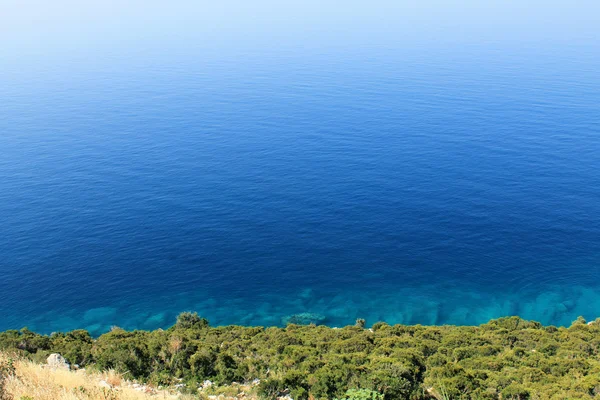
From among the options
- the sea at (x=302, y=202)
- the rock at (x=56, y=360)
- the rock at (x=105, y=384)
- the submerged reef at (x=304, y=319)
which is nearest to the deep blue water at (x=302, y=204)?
the sea at (x=302, y=202)

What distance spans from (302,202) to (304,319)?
22526 millimetres

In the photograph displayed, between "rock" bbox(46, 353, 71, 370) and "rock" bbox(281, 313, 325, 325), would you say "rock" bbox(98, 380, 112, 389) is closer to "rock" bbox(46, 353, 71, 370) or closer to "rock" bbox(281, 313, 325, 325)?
"rock" bbox(46, 353, 71, 370)

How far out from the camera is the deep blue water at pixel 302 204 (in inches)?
1857

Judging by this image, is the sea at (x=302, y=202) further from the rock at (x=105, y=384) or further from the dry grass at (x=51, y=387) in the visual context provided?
the dry grass at (x=51, y=387)

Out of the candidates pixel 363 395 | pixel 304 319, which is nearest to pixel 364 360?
pixel 363 395

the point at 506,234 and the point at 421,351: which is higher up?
the point at 506,234

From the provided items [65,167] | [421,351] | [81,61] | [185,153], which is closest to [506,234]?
[421,351]

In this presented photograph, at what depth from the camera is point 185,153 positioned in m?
78.8

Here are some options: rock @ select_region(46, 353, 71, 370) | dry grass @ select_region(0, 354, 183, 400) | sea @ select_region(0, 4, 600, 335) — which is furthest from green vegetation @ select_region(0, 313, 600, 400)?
sea @ select_region(0, 4, 600, 335)

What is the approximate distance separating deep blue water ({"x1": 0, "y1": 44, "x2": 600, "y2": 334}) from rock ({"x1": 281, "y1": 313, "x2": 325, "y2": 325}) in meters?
0.97

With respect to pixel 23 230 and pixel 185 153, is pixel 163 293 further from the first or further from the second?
pixel 185 153

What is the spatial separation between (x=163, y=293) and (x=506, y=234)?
3962 centimetres

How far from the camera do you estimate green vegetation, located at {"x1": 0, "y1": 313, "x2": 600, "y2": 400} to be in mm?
18516

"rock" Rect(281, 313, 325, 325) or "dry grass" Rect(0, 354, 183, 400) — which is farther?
"rock" Rect(281, 313, 325, 325)
